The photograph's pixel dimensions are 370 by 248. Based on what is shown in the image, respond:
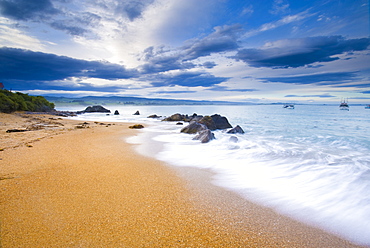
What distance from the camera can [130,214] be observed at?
281 cm

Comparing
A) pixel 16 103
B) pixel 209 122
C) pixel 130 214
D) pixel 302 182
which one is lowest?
pixel 302 182

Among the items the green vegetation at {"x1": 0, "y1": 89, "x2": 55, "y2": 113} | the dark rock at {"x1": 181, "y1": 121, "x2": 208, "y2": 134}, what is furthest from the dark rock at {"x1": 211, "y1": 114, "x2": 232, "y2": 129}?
the green vegetation at {"x1": 0, "y1": 89, "x2": 55, "y2": 113}

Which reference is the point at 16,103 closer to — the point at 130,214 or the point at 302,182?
the point at 130,214

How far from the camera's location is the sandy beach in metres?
2.29

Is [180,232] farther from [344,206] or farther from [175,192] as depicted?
[344,206]

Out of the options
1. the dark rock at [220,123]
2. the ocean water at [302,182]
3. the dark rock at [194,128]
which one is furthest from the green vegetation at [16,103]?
the ocean water at [302,182]

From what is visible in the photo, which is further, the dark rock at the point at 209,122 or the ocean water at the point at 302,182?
the dark rock at the point at 209,122

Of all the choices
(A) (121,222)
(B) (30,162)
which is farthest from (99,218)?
(B) (30,162)

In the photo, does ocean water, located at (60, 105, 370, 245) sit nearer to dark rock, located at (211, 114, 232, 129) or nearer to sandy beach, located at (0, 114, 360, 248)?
sandy beach, located at (0, 114, 360, 248)

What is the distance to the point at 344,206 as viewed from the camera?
11.7 feet

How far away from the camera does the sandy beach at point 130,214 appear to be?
2.29 m

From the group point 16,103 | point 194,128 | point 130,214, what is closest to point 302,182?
point 130,214

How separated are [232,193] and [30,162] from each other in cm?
516

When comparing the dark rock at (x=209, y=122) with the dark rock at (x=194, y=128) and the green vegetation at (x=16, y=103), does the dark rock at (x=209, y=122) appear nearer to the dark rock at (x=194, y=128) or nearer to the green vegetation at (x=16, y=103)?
the dark rock at (x=194, y=128)
